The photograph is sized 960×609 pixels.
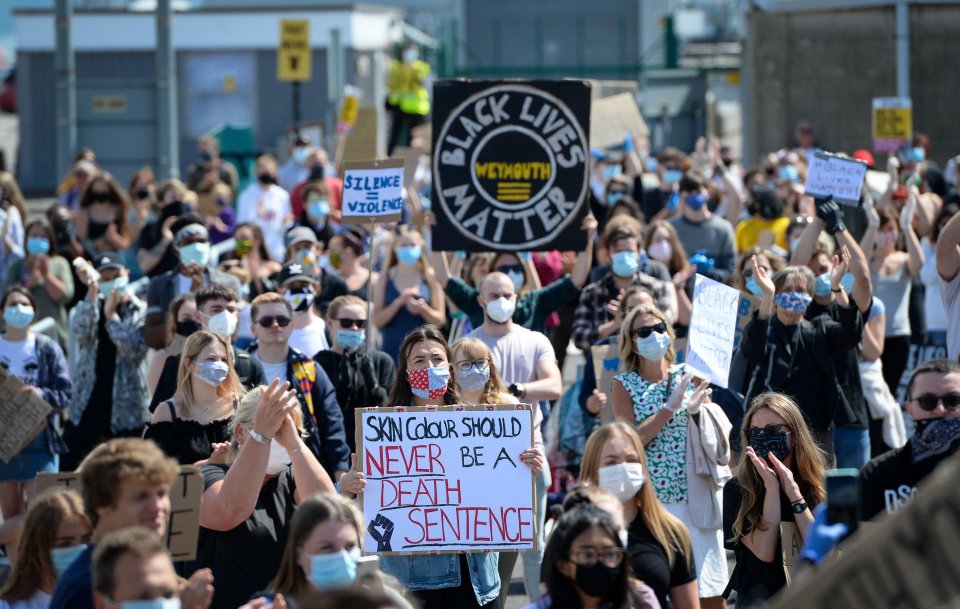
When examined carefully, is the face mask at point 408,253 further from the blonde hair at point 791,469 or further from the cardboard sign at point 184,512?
the cardboard sign at point 184,512

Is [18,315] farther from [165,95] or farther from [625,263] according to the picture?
[165,95]

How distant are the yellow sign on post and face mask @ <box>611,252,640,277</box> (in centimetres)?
1279

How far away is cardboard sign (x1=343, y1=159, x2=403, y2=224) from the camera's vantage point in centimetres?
1044

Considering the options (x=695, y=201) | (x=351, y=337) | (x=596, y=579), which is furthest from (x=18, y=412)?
(x=695, y=201)

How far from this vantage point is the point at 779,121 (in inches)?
942

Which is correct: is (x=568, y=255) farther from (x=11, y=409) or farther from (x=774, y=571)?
(x=774, y=571)

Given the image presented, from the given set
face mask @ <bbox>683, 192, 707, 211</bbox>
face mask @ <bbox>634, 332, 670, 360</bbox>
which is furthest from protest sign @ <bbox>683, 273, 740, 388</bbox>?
face mask @ <bbox>683, 192, 707, 211</bbox>

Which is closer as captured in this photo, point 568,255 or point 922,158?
point 568,255

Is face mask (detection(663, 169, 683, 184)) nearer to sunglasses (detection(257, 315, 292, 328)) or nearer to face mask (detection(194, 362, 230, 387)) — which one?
sunglasses (detection(257, 315, 292, 328))

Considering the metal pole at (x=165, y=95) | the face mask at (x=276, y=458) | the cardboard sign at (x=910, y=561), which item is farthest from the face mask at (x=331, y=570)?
the metal pole at (x=165, y=95)

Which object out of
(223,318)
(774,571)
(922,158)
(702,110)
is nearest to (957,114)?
(922,158)

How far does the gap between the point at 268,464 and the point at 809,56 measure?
18260 mm

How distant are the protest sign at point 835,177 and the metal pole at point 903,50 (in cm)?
1172

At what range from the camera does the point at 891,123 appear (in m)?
17.3
